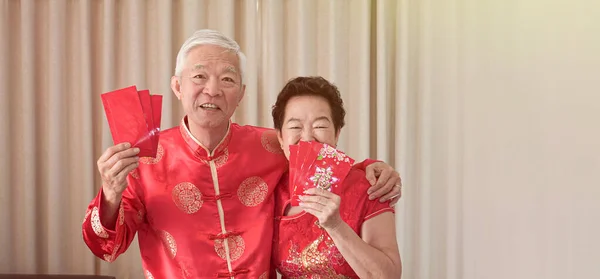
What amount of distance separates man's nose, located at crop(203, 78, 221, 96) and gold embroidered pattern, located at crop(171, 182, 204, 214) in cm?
32

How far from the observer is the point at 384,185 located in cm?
202

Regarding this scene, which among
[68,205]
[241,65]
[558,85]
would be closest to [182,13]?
[68,205]

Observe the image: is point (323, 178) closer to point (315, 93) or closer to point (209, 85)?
point (315, 93)

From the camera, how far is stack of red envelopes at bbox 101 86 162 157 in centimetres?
183

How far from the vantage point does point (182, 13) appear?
347 cm

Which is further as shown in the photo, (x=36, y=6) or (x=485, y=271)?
(x=36, y=6)

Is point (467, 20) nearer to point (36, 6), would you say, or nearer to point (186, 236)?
point (186, 236)

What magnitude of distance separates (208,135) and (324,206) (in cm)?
60

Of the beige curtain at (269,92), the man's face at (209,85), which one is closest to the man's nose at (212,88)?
the man's face at (209,85)

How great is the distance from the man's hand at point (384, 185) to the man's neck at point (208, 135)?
526mm

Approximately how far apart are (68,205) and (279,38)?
57.4 inches

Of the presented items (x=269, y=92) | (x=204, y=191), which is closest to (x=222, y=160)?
(x=204, y=191)

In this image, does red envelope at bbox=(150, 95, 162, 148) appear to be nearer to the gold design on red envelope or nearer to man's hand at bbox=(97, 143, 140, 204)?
man's hand at bbox=(97, 143, 140, 204)

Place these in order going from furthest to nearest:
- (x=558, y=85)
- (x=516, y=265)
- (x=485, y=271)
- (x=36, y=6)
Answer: (x=36, y=6), (x=485, y=271), (x=516, y=265), (x=558, y=85)
